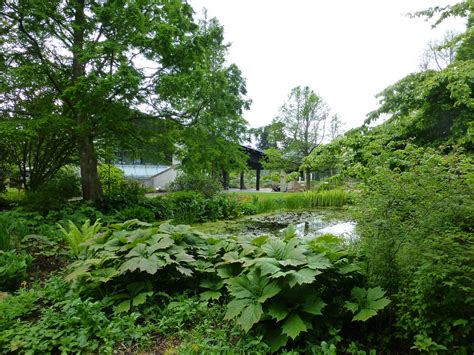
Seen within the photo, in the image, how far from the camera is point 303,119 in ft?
75.3

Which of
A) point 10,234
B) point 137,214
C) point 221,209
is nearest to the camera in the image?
point 10,234

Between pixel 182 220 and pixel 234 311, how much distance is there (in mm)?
4868

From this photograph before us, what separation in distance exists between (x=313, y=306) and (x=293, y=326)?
0.70 ft

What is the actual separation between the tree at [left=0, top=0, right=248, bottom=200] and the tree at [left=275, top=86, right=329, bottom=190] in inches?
645

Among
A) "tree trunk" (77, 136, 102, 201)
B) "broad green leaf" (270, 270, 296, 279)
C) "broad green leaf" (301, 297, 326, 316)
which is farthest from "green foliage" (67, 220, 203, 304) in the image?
"tree trunk" (77, 136, 102, 201)

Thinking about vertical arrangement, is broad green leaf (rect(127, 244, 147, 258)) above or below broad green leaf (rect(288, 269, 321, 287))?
below

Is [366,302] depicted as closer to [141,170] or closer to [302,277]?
[302,277]

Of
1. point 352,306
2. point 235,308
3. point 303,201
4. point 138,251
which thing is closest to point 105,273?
point 138,251

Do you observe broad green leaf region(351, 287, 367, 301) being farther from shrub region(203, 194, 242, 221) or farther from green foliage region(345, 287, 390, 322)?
shrub region(203, 194, 242, 221)

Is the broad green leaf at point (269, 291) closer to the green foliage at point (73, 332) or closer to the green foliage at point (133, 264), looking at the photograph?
the green foliage at point (133, 264)

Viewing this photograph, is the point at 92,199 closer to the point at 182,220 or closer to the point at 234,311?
the point at 182,220

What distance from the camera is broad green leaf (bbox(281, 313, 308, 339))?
5.81ft

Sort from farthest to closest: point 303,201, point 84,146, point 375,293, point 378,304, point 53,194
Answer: point 303,201 < point 84,146 < point 53,194 < point 375,293 < point 378,304

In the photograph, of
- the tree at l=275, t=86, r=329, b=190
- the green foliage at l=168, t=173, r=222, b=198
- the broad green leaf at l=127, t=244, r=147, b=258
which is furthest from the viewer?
the tree at l=275, t=86, r=329, b=190
